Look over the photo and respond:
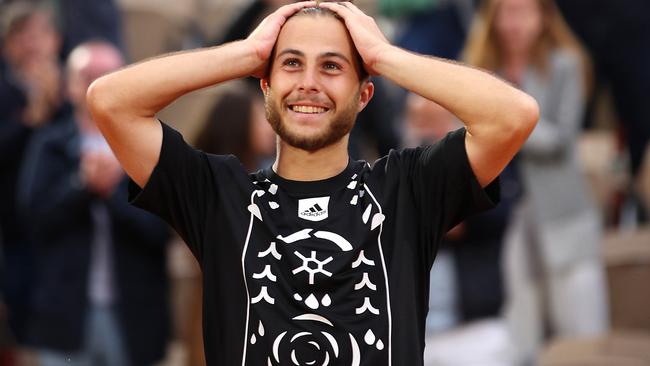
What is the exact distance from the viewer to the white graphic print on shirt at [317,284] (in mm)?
3600

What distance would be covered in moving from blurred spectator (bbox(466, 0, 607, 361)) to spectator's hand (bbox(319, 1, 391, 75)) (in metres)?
3.29

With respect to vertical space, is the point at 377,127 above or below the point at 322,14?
above

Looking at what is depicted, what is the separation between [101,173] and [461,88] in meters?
3.40

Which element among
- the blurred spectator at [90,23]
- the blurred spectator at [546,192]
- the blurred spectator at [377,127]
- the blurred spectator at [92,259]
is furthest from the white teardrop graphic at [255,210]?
the blurred spectator at [90,23]

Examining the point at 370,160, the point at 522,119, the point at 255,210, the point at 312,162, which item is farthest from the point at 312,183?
the point at 370,160

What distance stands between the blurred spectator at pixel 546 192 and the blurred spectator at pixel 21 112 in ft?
7.09

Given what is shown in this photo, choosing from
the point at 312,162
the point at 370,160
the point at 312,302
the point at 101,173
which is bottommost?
the point at 312,302

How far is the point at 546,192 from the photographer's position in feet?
23.3

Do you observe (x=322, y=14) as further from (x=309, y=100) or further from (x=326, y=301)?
(x=326, y=301)

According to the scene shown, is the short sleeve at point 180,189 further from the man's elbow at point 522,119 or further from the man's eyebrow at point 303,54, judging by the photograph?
the man's elbow at point 522,119

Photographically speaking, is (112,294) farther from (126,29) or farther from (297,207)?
(297,207)

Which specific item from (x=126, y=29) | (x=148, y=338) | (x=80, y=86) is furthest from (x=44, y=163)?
(x=126, y=29)

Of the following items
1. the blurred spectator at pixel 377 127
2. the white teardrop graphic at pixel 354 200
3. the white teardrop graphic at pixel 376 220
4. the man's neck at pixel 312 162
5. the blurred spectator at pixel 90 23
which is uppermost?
the blurred spectator at pixel 90 23

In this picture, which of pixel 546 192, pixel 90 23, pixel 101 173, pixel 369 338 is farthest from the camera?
pixel 90 23
